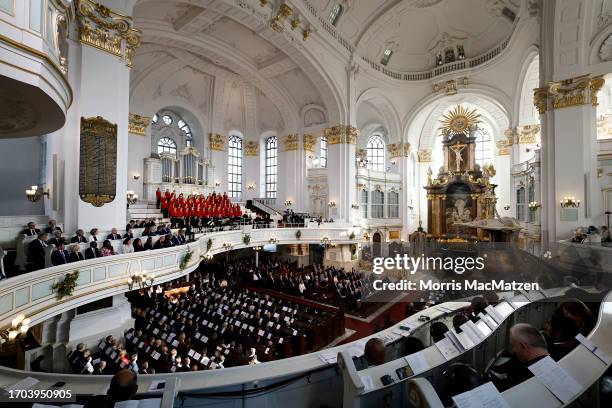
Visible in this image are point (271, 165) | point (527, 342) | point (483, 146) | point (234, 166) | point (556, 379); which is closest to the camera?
point (556, 379)

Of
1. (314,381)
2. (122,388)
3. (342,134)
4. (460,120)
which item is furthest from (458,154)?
(122,388)

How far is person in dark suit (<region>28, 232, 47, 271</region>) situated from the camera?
662cm

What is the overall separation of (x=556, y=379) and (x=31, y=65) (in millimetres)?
6079

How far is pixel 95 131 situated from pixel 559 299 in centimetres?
1219

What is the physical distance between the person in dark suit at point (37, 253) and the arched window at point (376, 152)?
25.4m

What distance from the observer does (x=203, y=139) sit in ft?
71.5

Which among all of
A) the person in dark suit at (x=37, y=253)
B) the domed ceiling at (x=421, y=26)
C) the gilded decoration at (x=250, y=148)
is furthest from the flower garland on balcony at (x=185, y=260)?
the domed ceiling at (x=421, y=26)

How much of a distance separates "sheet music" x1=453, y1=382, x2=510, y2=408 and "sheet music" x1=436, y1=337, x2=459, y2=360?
0.94m

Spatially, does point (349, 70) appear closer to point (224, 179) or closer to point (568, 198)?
point (224, 179)

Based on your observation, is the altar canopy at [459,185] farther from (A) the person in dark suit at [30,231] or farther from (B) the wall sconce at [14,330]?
(B) the wall sconce at [14,330]

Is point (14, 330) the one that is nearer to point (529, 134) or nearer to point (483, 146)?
point (529, 134)

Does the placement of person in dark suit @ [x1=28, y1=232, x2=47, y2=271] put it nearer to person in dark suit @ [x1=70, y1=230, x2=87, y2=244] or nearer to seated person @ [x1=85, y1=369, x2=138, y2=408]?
person in dark suit @ [x1=70, y1=230, x2=87, y2=244]

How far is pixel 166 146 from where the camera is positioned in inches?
803

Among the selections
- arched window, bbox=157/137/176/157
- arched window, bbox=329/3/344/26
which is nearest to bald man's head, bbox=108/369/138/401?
arched window, bbox=157/137/176/157
